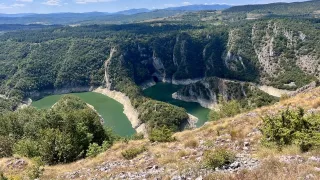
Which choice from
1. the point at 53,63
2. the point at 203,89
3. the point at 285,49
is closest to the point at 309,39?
the point at 285,49

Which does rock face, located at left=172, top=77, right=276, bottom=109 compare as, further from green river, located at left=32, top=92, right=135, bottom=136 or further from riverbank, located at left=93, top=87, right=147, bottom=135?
green river, located at left=32, top=92, right=135, bottom=136

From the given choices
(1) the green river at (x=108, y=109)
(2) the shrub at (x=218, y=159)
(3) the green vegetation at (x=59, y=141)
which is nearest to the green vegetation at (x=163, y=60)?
(1) the green river at (x=108, y=109)

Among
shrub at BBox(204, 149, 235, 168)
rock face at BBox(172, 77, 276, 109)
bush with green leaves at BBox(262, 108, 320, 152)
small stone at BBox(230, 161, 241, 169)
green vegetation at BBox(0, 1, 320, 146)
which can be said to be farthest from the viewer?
green vegetation at BBox(0, 1, 320, 146)

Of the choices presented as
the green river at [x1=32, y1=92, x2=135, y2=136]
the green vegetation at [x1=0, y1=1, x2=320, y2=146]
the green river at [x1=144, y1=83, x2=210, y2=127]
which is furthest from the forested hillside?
the green river at [x1=144, y1=83, x2=210, y2=127]

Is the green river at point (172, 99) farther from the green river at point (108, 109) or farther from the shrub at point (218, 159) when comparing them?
the shrub at point (218, 159)

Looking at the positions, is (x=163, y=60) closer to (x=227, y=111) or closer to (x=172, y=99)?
(x=172, y=99)

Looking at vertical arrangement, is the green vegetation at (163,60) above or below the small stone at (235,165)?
below

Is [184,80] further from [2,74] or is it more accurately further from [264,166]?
[264,166]
